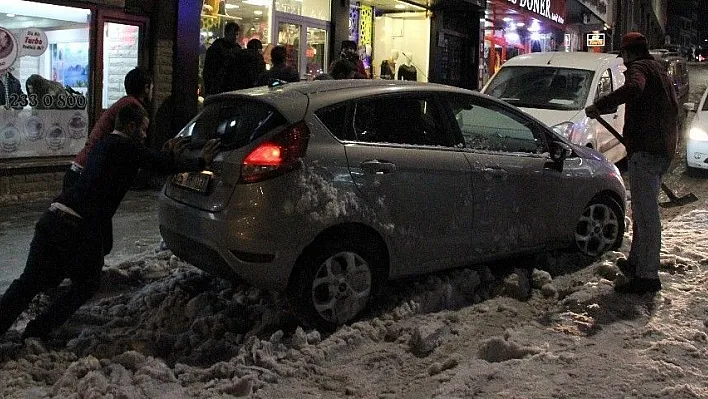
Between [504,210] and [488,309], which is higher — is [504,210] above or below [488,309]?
above

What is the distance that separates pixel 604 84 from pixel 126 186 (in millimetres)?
7456

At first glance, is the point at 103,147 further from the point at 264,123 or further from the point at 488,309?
the point at 488,309

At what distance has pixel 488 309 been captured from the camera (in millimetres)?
5340

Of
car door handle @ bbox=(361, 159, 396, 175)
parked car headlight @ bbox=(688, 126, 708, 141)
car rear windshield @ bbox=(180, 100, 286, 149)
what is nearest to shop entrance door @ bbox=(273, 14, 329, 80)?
parked car headlight @ bbox=(688, 126, 708, 141)

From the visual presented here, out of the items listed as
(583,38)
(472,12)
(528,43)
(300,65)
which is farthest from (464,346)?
(583,38)

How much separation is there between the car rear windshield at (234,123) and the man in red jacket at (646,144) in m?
2.41

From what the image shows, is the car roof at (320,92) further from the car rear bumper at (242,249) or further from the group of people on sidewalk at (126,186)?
the car rear bumper at (242,249)

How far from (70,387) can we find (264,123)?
1.88 metres

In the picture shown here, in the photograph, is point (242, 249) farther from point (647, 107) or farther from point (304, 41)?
point (304, 41)

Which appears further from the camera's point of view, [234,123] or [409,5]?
[409,5]

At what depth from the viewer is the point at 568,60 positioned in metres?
10.7

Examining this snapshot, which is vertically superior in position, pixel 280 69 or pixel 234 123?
pixel 280 69

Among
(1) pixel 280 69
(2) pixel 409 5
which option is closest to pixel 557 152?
(1) pixel 280 69

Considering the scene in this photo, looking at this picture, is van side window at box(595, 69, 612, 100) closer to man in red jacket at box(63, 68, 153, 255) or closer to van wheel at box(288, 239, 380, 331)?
van wheel at box(288, 239, 380, 331)
